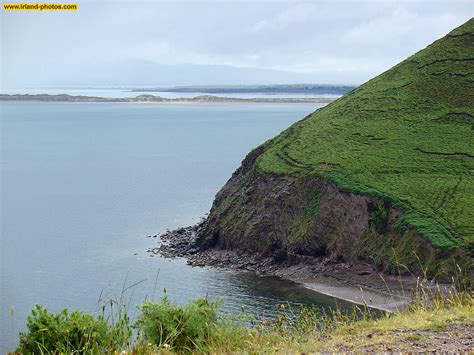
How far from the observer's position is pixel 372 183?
65188 mm

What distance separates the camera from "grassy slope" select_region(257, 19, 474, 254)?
2426 inches

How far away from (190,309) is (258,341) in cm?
228

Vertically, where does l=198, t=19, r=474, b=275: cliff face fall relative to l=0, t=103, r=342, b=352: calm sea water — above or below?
above

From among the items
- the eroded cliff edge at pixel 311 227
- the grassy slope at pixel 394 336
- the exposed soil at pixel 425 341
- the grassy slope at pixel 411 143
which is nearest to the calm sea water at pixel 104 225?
the grassy slope at pixel 394 336

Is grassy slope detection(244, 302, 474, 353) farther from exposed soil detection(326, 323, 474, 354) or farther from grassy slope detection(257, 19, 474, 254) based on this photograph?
grassy slope detection(257, 19, 474, 254)

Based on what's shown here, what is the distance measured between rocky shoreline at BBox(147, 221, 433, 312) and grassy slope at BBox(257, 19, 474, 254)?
497 centimetres

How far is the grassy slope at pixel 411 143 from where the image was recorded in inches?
2426

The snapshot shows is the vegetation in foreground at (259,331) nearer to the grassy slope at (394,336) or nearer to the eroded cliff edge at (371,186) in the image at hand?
the grassy slope at (394,336)

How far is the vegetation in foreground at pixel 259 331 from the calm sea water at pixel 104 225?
1692 mm

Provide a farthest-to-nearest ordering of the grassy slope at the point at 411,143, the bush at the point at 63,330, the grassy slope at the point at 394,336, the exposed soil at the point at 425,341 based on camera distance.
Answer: the grassy slope at the point at 411,143 < the bush at the point at 63,330 < the grassy slope at the point at 394,336 < the exposed soil at the point at 425,341

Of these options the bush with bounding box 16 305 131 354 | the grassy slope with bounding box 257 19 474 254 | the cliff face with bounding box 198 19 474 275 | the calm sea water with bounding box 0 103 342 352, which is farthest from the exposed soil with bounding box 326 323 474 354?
the grassy slope with bounding box 257 19 474 254

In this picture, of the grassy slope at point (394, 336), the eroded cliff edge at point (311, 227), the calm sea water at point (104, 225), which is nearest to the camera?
the grassy slope at point (394, 336)

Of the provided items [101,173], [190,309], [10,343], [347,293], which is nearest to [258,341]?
[190,309]

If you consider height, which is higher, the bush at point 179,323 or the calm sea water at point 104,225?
the bush at point 179,323
